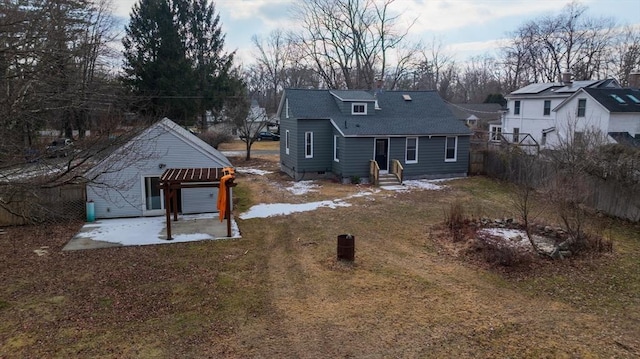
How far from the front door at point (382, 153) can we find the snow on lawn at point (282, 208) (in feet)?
18.4

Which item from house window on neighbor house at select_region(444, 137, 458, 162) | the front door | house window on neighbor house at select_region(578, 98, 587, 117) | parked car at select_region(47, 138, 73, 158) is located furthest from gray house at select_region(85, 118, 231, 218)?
house window on neighbor house at select_region(578, 98, 587, 117)

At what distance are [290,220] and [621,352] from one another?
10155 mm

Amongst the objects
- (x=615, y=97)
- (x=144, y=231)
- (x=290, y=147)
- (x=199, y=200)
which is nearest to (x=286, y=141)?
(x=290, y=147)

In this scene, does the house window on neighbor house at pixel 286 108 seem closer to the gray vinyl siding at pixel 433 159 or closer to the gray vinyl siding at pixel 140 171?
the gray vinyl siding at pixel 433 159

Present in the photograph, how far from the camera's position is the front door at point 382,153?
22.4 m

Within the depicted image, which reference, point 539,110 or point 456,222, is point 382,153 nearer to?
point 456,222

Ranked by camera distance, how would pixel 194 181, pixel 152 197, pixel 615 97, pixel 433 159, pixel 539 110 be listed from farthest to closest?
pixel 539 110, pixel 615 97, pixel 433 159, pixel 152 197, pixel 194 181

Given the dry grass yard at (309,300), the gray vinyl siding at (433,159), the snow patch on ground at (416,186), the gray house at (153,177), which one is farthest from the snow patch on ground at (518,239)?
the gray vinyl siding at (433,159)

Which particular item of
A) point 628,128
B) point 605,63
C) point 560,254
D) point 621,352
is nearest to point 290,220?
point 560,254

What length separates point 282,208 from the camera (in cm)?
1653

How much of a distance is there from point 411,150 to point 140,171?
14.0 metres

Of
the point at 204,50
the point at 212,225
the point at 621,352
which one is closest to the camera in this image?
the point at 621,352

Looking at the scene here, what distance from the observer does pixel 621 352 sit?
20.8 ft

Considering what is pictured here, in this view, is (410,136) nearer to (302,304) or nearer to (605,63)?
(302,304)
